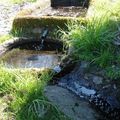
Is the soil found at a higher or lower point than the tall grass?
lower

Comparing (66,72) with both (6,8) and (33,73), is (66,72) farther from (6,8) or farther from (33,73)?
(6,8)

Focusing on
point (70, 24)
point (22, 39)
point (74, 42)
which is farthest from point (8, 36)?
point (74, 42)

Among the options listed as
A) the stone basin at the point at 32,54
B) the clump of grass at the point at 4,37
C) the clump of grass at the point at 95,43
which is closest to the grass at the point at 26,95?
the clump of grass at the point at 95,43

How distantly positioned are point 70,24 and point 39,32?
2.77 feet

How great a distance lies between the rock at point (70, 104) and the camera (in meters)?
5.64

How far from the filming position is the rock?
18.5 ft

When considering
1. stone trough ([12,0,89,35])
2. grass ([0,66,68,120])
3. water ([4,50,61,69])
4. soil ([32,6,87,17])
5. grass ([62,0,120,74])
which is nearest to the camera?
grass ([0,66,68,120])

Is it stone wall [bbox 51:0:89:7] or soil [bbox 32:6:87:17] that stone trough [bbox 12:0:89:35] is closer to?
soil [bbox 32:6:87:17]

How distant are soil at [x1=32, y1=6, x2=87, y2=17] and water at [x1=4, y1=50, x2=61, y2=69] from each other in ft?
6.40

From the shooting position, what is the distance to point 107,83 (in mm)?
6184

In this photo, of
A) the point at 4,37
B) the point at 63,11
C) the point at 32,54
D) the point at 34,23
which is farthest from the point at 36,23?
the point at 63,11

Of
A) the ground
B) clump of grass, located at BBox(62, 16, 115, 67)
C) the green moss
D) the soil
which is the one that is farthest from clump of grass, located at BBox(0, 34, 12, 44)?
clump of grass, located at BBox(62, 16, 115, 67)

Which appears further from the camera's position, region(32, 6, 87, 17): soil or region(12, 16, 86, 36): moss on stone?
region(32, 6, 87, 17): soil

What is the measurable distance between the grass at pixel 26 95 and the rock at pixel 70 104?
22cm
